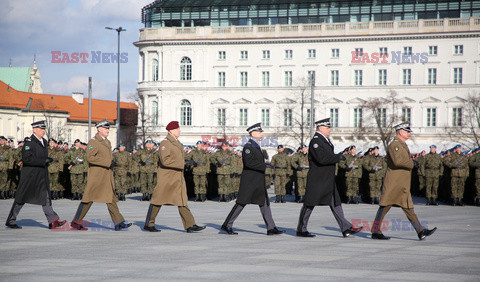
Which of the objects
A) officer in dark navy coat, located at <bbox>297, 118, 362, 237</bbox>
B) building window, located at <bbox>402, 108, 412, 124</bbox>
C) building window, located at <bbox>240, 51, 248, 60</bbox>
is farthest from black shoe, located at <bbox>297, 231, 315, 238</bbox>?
building window, located at <bbox>240, 51, 248, 60</bbox>

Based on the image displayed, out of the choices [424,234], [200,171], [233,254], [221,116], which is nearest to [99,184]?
[233,254]

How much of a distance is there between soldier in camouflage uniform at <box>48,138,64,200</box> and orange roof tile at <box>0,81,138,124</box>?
74.7 metres

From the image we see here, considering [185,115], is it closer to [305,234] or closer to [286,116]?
[286,116]

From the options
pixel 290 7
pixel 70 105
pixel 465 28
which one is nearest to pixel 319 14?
pixel 290 7

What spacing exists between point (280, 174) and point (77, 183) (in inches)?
267

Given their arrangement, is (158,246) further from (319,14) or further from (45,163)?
(319,14)

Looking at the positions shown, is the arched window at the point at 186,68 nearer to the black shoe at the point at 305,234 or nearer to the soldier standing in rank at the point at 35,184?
the soldier standing in rank at the point at 35,184

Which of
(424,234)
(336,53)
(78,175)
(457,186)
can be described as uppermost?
(336,53)

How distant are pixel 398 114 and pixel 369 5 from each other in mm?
12207

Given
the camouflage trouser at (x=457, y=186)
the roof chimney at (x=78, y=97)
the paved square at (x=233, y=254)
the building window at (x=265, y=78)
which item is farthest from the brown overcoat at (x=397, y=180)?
the roof chimney at (x=78, y=97)

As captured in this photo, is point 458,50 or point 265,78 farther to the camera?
point 265,78

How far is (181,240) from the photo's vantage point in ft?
40.0

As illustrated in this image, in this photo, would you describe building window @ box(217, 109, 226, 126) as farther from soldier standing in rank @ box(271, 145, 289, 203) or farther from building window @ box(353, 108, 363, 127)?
soldier standing in rank @ box(271, 145, 289, 203)

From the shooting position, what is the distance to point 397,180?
12.5 meters
